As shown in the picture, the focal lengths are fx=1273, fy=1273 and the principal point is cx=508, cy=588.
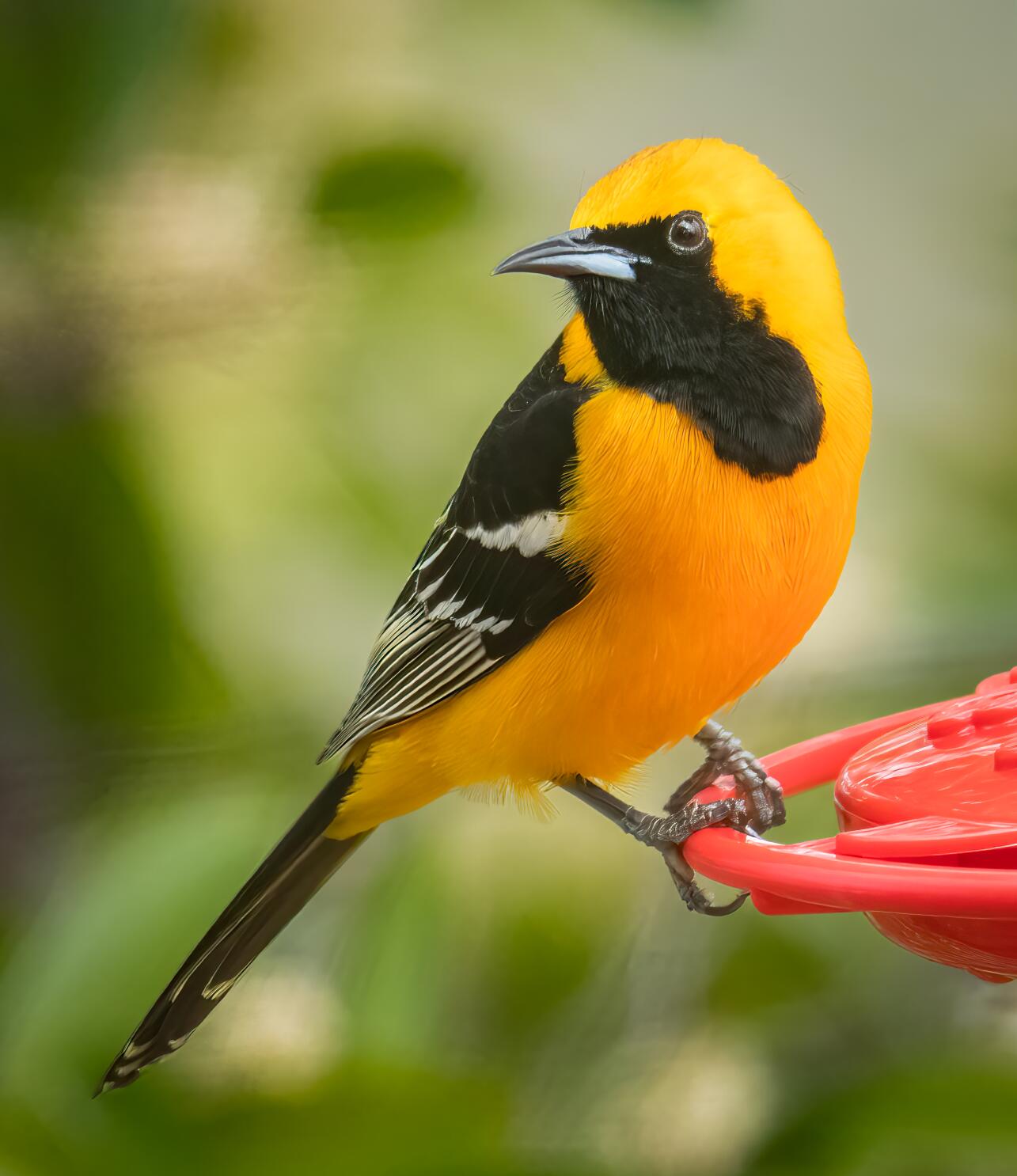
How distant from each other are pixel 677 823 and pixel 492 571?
0.39 m

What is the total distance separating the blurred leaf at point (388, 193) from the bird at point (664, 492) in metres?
0.62

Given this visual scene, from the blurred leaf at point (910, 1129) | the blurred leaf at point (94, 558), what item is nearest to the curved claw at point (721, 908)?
the blurred leaf at point (910, 1129)

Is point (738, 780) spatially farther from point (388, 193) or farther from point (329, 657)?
point (388, 193)

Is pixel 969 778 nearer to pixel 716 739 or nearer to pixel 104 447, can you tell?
pixel 716 739

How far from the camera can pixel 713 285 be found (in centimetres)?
142

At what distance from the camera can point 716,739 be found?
171 centimetres

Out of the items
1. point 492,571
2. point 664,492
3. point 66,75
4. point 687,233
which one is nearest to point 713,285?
point 687,233

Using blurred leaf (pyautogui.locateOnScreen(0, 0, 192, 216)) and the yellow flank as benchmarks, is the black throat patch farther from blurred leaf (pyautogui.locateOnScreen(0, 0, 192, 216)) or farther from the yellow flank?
blurred leaf (pyautogui.locateOnScreen(0, 0, 192, 216))

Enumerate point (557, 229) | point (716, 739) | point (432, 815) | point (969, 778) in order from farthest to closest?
1. point (557, 229)
2. point (432, 815)
3. point (716, 739)
4. point (969, 778)

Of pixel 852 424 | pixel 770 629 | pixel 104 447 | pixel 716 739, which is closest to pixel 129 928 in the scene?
pixel 104 447

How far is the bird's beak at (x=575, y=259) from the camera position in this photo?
1.36 m

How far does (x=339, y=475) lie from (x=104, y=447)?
40 centimetres

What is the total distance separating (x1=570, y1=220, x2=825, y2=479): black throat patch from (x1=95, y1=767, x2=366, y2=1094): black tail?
0.77 meters

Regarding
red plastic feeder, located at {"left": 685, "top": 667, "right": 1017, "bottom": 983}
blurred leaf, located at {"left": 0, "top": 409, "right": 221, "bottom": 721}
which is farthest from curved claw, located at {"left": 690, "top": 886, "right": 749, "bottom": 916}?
blurred leaf, located at {"left": 0, "top": 409, "right": 221, "bottom": 721}
